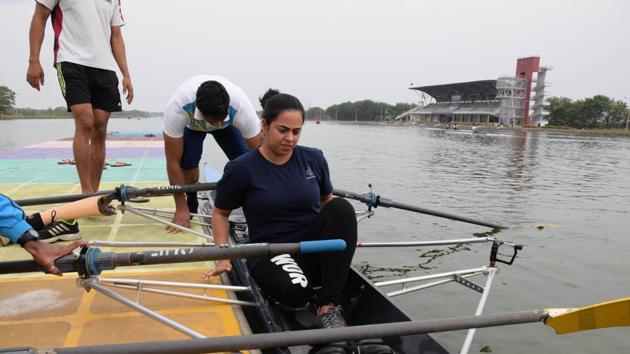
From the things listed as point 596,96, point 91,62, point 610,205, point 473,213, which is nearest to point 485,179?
point 610,205

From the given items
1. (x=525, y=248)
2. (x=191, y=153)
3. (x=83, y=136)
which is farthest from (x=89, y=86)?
(x=525, y=248)

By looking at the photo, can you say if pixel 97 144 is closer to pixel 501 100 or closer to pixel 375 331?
pixel 375 331

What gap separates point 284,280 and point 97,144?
12.2ft

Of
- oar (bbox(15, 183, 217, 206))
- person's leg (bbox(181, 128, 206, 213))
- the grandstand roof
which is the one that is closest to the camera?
oar (bbox(15, 183, 217, 206))

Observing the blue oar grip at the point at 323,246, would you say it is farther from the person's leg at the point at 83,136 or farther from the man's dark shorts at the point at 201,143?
the person's leg at the point at 83,136

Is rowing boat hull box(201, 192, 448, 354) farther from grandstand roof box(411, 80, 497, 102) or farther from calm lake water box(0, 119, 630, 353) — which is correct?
grandstand roof box(411, 80, 497, 102)

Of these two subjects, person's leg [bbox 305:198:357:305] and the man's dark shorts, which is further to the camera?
the man's dark shorts

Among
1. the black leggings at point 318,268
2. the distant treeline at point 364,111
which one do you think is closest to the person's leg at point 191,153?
the black leggings at point 318,268

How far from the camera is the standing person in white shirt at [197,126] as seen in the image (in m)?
4.39

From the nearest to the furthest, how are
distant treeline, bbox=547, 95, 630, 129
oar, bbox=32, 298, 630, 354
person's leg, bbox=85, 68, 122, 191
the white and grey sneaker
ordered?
oar, bbox=32, 298, 630, 354 < the white and grey sneaker < person's leg, bbox=85, 68, 122, 191 < distant treeline, bbox=547, 95, 630, 129

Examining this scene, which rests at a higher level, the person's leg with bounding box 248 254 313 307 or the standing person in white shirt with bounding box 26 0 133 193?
the standing person in white shirt with bounding box 26 0 133 193

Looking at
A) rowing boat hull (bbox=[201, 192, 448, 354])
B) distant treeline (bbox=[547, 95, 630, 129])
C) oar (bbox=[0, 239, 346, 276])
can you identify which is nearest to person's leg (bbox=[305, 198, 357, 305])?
rowing boat hull (bbox=[201, 192, 448, 354])

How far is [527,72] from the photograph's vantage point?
110938 mm

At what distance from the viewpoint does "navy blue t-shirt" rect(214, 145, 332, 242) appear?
3162mm
